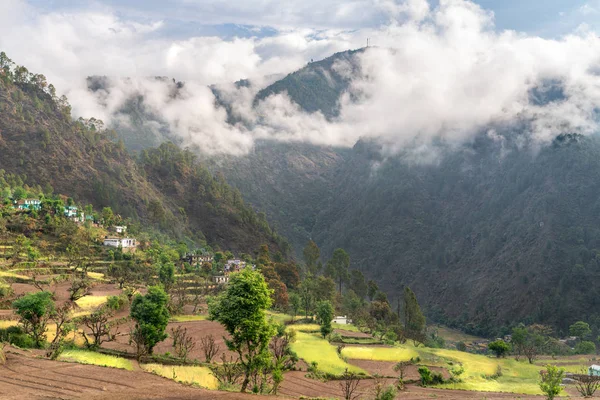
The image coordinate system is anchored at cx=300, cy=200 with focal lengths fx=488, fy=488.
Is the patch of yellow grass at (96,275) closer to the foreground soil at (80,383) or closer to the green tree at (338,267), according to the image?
the foreground soil at (80,383)

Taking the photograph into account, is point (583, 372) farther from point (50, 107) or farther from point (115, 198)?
point (50, 107)

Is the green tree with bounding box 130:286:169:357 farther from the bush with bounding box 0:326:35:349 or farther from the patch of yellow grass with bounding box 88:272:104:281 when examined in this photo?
the patch of yellow grass with bounding box 88:272:104:281

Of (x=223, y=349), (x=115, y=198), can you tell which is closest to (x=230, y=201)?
(x=115, y=198)

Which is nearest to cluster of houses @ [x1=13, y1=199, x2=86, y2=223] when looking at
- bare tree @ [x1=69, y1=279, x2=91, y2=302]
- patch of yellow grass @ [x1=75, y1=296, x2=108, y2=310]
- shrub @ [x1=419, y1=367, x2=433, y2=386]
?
bare tree @ [x1=69, y1=279, x2=91, y2=302]

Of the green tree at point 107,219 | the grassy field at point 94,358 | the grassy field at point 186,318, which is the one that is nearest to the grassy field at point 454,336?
the grassy field at point 186,318

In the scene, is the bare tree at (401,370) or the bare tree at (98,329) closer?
the bare tree at (98,329)
